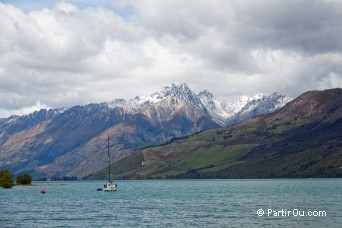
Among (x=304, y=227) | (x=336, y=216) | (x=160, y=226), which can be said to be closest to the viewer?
(x=304, y=227)

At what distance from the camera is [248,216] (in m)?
125

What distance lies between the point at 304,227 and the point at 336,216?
21668mm

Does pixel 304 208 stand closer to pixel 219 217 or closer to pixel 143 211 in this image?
pixel 219 217

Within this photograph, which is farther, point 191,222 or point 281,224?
point 191,222

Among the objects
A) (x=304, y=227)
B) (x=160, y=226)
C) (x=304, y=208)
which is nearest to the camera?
(x=304, y=227)

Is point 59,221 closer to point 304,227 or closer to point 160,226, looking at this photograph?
point 160,226

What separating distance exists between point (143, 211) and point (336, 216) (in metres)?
56.0

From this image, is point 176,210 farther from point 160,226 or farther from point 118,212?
point 160,226

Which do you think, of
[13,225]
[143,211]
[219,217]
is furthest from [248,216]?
[13,225]

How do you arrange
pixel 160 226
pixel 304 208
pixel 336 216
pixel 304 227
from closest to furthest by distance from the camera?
pixel 304 227, pixel 160 226, pixel 336 216, pixel 304 208

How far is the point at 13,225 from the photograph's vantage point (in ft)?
382

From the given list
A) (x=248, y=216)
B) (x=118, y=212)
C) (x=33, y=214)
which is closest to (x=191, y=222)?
(x=248, y=216)

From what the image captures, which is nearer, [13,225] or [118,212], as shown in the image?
[13,225]

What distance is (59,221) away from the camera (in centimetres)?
12494
